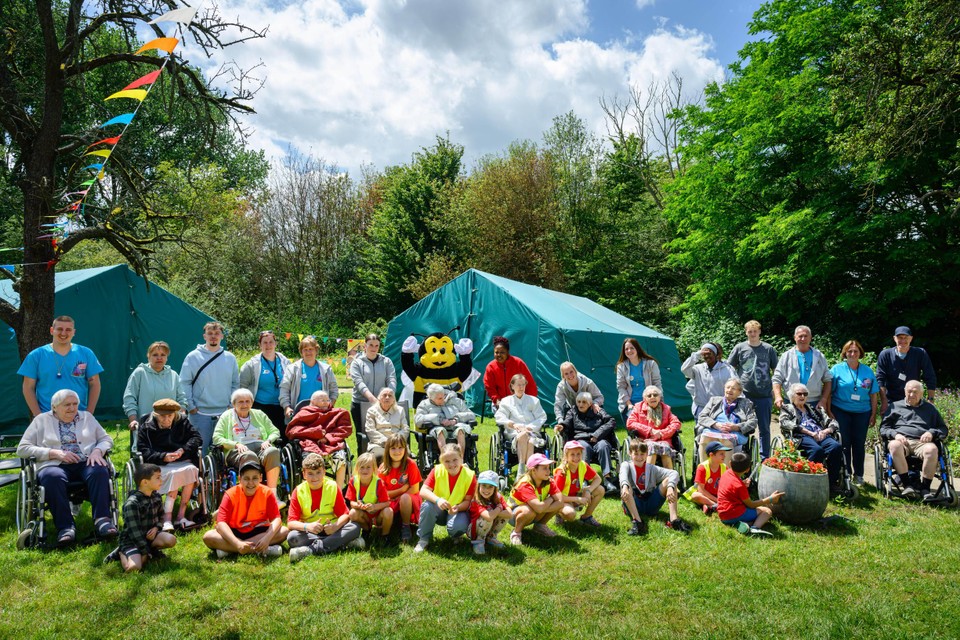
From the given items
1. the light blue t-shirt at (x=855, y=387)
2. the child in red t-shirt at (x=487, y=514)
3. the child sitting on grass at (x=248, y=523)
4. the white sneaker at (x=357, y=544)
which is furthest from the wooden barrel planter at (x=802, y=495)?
the child sitting on grass at (x=248, y=523)

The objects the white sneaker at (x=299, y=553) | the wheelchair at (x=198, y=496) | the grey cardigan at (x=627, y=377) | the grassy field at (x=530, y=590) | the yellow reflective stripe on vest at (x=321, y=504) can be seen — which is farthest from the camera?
the grey cardigan at (x=627, y=377)

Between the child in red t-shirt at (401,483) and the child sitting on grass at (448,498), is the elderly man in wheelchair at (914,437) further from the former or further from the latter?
the child in red t-shirt at (401,483)

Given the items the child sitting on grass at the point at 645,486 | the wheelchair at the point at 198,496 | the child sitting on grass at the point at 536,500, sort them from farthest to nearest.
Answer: the child sitting on grass at the point at 645,486, the wheelchair at the point at 198,496, the child sitting on grass at the point at 536,500

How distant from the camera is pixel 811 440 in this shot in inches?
186

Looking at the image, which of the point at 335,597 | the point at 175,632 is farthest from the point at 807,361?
the point at 175,632

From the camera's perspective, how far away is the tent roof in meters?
7.89

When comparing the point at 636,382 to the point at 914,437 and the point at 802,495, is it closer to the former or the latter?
the point at 802,495

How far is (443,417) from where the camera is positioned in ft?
16.6

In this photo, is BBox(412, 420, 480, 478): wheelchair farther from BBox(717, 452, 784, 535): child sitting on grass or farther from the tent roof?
the tent roof

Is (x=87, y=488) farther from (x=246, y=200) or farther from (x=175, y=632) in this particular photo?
(x=246, y=200)

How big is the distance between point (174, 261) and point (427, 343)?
15.3 m

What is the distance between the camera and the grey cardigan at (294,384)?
4.98 metres

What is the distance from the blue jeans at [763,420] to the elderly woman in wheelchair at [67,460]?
509cm

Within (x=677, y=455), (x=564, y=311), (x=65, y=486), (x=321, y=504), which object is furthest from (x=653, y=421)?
(x=65, y=486)
